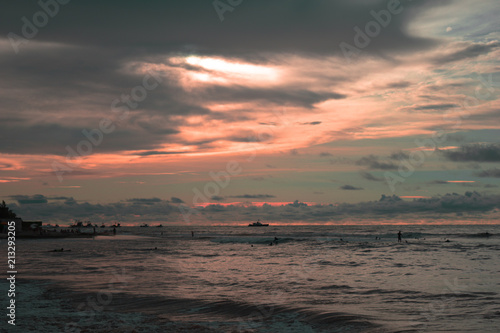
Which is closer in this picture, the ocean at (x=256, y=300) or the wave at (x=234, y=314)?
the ocean at (x=256, y=300)

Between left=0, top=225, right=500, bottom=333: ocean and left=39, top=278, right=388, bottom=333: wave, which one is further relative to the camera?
left=39, top=278, right=388, bottom=333: wave

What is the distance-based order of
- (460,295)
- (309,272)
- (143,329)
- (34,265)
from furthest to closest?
(34,265)
(309,272)
(460,295)
(143,329)

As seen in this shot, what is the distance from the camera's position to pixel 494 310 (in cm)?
2092

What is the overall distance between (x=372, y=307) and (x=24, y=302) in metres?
19.4

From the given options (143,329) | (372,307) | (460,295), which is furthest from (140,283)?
(460,295)

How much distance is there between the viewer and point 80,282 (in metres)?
30.5

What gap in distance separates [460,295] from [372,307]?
293 inches

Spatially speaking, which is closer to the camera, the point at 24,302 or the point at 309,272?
the point at 24,302

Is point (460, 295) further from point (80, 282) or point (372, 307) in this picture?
point (80, 282)

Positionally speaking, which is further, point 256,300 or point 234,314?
point 256,300

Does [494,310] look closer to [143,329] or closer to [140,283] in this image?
[143,329]

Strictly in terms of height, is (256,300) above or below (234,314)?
below

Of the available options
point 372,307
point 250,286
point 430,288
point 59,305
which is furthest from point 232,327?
point 430,288

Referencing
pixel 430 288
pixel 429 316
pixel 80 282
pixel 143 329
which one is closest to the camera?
pixel 143 329
